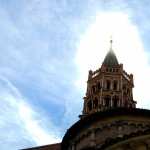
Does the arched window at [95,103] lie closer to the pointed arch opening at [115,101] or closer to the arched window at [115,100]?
the pointed arch opening at [115,101]

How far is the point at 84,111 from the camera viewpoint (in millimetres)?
70125

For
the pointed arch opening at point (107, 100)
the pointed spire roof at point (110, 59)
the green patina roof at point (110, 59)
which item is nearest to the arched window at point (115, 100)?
the pointed arch opening at point (107, 100)

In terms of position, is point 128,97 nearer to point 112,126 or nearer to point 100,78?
point 100,78

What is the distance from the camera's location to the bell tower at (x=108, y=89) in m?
69.9

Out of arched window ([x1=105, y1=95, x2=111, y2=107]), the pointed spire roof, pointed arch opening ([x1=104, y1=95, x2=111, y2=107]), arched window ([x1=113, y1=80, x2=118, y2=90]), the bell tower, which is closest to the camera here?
pointed arch opening ([x1=104, y1=95, x2=111, y2=107])

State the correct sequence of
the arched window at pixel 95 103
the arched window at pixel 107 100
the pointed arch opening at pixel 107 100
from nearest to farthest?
1. the pointed arch opening at pixel 107 100
2. the arched window at pixel 107 100
3. the arched window at pixel 95 103

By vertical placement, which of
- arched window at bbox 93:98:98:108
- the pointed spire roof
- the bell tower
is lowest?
arched window at bbox 93:98:98:108

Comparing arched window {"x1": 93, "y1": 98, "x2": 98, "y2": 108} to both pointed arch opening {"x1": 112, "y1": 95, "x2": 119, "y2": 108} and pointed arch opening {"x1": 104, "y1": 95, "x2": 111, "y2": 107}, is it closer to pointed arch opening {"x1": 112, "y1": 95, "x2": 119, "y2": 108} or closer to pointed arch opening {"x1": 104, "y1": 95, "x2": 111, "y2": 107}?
pointed arch opening {"x1": 104, "y1": 95, "x2": 111, "y2": 107}

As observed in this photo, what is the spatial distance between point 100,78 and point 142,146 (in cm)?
5605

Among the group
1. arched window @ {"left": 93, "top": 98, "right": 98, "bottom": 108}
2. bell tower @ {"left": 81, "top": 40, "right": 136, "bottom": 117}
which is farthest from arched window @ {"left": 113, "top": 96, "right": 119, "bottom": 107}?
arched window @ {"left": 93, "top": 98, "right": 98, "bottom": 108}

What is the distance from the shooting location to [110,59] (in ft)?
266

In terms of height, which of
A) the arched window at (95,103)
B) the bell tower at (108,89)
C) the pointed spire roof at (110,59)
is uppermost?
the pointed spire roof at (110,59)

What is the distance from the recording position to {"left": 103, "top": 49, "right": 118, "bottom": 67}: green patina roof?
3067 inches

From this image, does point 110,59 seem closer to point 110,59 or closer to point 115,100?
point 110,59
